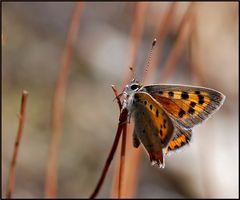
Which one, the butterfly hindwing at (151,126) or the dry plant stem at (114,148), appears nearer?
the dry plant stem at (114,148)

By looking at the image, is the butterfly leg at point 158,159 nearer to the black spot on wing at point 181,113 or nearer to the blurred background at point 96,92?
the black spot on wing at point 181,113

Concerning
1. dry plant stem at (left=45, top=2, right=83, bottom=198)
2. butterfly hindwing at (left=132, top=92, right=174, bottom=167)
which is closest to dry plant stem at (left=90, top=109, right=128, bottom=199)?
butterfly hindwing at (left=132, top=92, right=174, bottom=167)

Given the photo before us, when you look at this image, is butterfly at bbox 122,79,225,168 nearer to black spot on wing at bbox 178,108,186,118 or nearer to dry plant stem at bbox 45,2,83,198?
black spot on wing at bbox 178,108,186,118

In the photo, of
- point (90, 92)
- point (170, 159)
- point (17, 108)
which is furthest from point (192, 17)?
point (90, 92)

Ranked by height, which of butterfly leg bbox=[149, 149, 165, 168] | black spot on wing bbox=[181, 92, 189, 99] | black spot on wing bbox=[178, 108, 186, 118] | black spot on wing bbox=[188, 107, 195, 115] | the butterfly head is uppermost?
the butterfly head

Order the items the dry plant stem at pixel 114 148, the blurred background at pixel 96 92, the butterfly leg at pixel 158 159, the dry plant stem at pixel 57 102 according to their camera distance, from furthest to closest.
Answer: the blurred background at pixel 96 92, the dry plant stem at pixel 57 102, the butterfly leg at pixel 158 159, the dry plant stem at pixel 114 148

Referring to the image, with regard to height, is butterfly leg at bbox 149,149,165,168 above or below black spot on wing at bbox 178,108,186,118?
below

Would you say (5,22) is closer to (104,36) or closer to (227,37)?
(104,36)

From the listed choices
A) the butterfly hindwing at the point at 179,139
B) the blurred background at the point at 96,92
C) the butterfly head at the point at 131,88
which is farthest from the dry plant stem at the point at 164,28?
the blurred background at the point at 96,92
